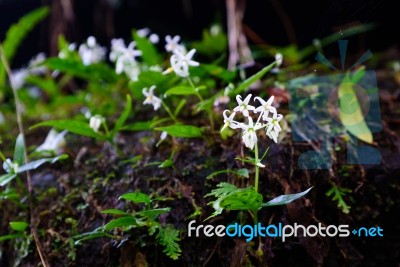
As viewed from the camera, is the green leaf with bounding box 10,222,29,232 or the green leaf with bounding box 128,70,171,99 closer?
the green leaf with bounding box 10,222,29,232

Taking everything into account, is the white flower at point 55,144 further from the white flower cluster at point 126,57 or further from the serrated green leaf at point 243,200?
the serrated green leaf at point 243,200

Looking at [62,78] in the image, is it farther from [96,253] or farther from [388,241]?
[388,241]

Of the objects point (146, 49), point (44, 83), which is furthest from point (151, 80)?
point (44, 83)

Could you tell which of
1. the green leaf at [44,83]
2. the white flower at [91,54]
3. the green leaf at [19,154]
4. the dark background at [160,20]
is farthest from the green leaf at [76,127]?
the dark background at [160,20]

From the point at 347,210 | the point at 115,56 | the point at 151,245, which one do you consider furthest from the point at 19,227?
the point at 347,210

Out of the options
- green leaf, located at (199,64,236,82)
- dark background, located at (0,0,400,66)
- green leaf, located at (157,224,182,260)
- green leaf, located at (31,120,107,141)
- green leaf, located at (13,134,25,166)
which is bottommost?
green leaf, located at (157,224,182,260)

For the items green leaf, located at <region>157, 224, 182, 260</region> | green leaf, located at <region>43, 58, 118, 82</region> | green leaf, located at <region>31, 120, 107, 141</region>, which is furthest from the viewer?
green leaf, located at <region>43, 58, 118, 82</region>

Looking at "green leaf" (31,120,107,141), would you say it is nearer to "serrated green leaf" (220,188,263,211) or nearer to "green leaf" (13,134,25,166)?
"green leaf" (13,134,25,166)

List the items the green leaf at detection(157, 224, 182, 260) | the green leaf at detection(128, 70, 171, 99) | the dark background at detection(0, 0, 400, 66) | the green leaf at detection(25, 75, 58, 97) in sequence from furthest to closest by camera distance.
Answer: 1. the dark background at detection(0, 0, 400, 66)
2. the green leaf at detection(25, 75, 58, 97)
3. the green leaf at detection(128, 70, 171, 99)
4. the green leaf at detection(157, 224, 182, 260)

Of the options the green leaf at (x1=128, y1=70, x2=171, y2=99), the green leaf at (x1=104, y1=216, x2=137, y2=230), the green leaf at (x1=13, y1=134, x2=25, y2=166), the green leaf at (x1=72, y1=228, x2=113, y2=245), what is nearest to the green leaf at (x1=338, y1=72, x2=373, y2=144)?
the green leaf at (x1=128, y1=70, x2=171, y2=99)
